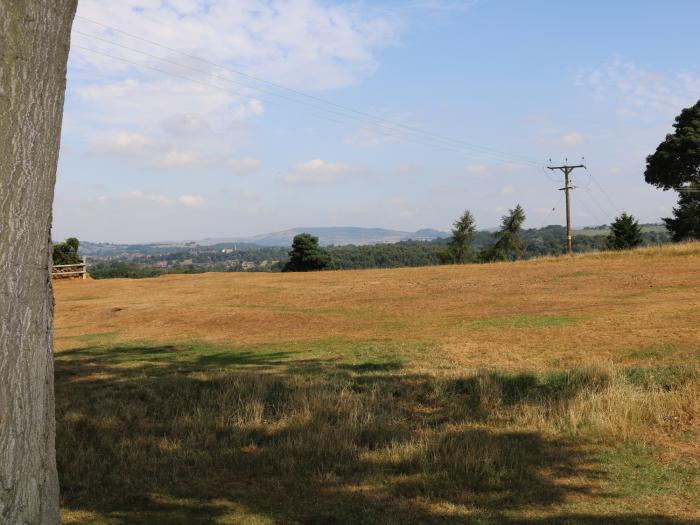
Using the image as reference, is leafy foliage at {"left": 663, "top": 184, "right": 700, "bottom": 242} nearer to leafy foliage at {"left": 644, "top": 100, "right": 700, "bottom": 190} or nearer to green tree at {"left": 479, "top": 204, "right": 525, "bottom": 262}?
leafy foliage at {"left": 644, "top": 100, "right": 700, "bottom": 190}

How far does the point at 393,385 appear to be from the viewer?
11.2m

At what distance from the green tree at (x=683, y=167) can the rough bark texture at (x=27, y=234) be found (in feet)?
203

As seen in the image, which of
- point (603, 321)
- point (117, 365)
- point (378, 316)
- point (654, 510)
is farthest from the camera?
point (378, 316)

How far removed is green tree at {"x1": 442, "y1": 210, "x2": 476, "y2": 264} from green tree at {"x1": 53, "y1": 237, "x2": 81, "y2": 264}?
5993cm

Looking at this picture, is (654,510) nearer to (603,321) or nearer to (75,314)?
(603,321)

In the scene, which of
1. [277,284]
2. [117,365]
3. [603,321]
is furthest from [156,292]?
[603,321]

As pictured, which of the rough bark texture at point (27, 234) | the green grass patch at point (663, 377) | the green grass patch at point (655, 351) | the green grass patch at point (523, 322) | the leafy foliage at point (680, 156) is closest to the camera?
the rough bark texture at point (27, 234)

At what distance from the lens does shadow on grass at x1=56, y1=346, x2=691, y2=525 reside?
247 inches

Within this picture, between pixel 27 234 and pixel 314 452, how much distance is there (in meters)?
5.07

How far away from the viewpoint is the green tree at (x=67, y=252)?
5884cm

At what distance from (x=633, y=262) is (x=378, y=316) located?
18.9 m

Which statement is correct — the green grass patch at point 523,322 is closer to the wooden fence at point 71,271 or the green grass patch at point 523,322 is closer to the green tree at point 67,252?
the wooden fence at point 71,271

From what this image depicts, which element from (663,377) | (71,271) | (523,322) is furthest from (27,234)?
(71,271)

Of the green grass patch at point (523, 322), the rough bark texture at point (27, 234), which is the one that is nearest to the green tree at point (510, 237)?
the green grass patch at point (523, 322)
